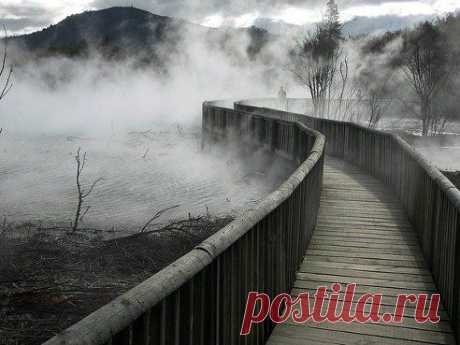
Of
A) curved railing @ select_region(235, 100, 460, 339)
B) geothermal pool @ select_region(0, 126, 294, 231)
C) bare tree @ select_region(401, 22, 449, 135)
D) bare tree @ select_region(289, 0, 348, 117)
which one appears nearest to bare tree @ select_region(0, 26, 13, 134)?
geothermal pool @ select_region(0, 126, 294, 231)

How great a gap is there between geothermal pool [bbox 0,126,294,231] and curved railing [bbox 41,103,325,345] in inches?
235

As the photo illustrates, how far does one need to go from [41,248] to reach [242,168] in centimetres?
980

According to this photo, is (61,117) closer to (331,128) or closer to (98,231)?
(331,128)

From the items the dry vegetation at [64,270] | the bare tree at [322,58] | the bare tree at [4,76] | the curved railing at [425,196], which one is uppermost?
the bare tree at [322,58]

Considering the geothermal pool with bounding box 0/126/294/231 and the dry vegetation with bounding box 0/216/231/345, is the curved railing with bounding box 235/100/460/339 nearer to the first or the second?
the geothermal pool with bounding box 0/126/294/231

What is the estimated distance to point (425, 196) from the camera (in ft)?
19.0

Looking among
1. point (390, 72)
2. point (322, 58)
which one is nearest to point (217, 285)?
→ point (390, 72)

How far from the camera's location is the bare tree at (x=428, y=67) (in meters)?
30.3

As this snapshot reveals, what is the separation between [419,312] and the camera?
14.3ft

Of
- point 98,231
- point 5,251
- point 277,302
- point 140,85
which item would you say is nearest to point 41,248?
point 5,251

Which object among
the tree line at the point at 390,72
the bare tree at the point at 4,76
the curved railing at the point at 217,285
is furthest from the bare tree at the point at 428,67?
the curved railing at the point at 217,285

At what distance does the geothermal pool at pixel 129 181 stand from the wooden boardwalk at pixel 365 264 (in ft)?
12.5

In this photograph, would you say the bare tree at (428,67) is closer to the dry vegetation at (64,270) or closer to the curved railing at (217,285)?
the dry vegetation at (64,270)

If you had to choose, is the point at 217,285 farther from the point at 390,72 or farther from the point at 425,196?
the point at 390,72
